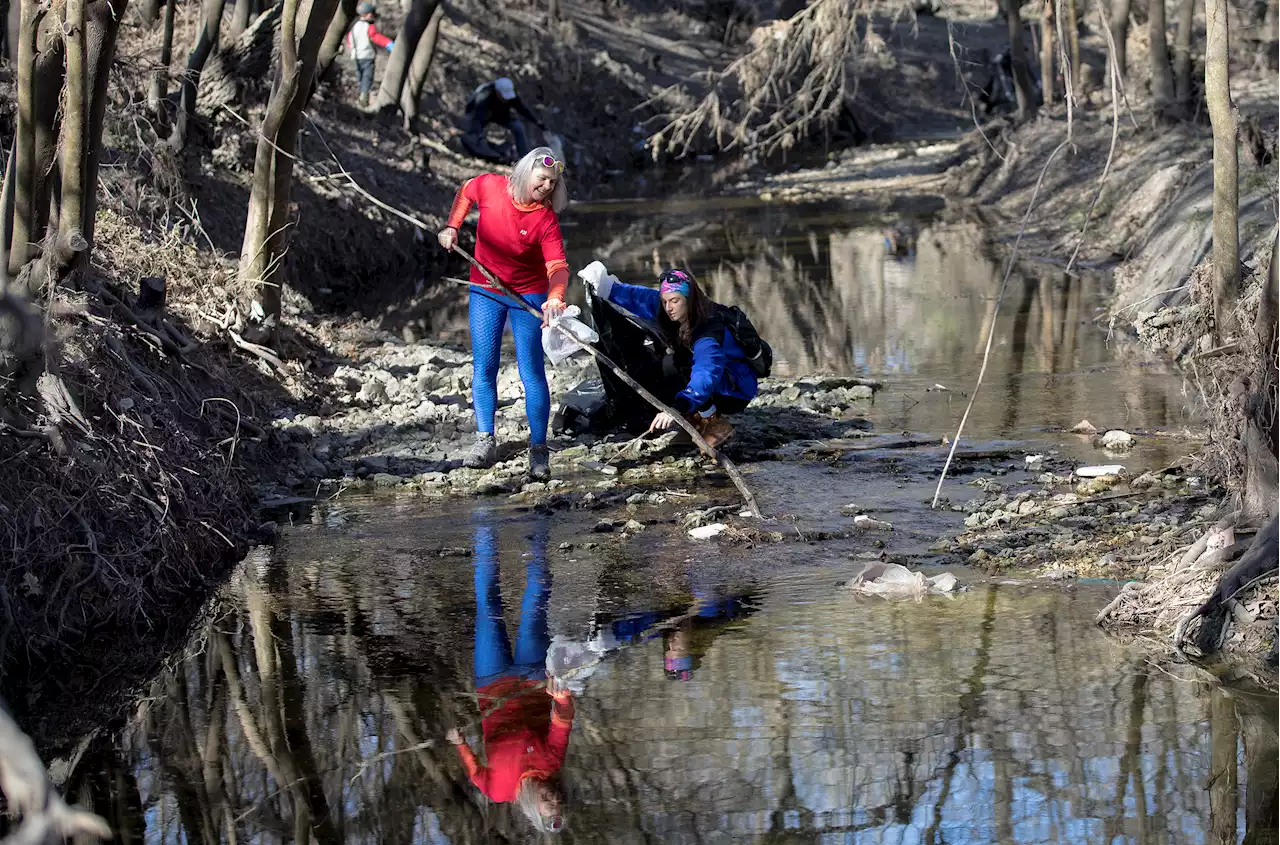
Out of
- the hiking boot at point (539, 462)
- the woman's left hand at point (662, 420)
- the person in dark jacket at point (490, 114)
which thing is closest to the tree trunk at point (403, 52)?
the person in dark jacket at point (490, 114)

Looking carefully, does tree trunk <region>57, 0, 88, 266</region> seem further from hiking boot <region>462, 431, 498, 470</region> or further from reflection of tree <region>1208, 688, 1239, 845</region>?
reflection of tree <region>1208, 688, 1239, 845</region>

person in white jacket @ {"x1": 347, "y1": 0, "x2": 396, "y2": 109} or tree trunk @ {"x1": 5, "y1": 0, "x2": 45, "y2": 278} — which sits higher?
person in white jacket @ {"x1": 347, "y1": 0, "x2": 396, "y2": 109}

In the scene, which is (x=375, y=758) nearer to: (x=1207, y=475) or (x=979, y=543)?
(x=979, y=543)

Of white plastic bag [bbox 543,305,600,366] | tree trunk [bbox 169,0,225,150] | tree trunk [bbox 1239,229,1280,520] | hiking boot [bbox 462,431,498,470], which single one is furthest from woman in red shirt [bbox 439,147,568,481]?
tree trunk [bbox 169,0,225,150]

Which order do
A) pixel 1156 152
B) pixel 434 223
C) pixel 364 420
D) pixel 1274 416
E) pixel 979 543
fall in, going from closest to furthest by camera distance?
1. pixel 1274 416
2. pixel 979 543
3. pixel 364 420
4. pixel 1156 152
5. pixel 434 223

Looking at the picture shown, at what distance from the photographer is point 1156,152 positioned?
69.5 ft

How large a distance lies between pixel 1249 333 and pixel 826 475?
3063mm

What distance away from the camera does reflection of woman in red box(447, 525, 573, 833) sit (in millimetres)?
4965

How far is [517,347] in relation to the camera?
918 centimetres

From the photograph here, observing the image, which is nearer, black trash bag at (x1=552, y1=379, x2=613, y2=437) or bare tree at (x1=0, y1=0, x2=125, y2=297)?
bare tree at (x1=0, y1=0, x2=125, y2=297)

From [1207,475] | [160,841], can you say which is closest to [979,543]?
[1207,475]

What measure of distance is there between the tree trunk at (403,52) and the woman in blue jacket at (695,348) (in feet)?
54.4

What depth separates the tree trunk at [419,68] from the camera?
2806 cm

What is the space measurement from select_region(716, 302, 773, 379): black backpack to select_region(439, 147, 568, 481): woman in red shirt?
1174 mm
